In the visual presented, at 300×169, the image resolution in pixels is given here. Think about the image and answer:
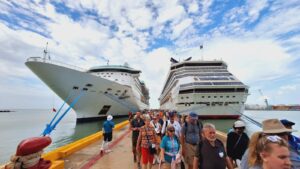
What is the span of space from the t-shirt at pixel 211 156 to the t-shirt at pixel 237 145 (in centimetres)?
98

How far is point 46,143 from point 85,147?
23.7 ft

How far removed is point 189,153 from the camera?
15.0 feet

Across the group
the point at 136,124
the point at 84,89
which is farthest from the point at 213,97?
the point at 136,124

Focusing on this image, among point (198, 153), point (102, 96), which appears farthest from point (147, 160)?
point (102, 96)

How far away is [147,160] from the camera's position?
194 inches

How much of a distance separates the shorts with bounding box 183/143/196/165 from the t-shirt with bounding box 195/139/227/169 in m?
1.43

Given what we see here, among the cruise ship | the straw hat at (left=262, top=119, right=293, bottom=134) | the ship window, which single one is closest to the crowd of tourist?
the straw hat at (left=262, top=119, right=293, bottom=134)

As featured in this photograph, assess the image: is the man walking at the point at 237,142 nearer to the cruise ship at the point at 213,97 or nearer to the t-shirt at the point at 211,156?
the t-shirt at the point at 211,156

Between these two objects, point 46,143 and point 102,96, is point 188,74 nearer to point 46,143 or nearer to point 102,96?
point 102,96

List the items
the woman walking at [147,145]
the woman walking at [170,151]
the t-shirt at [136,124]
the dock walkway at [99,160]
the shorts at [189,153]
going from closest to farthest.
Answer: the woman walking at [170,151] → the shorts at [189,153] → the woman walking at [147,145] → the dock walkway at [99,160] → the t-shirt at [136,124]

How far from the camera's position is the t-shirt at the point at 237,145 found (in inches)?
151

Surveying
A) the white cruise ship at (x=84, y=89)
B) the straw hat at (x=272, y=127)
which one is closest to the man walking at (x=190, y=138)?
the straw hat at (x=272, y=127)

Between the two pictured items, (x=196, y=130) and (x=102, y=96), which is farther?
(x=102, y=96)

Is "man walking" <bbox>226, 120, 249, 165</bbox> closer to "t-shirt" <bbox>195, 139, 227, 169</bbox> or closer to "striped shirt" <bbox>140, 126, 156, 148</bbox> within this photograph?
"t-shirt" <bbox>195, 139, 227, 169</bbox>
